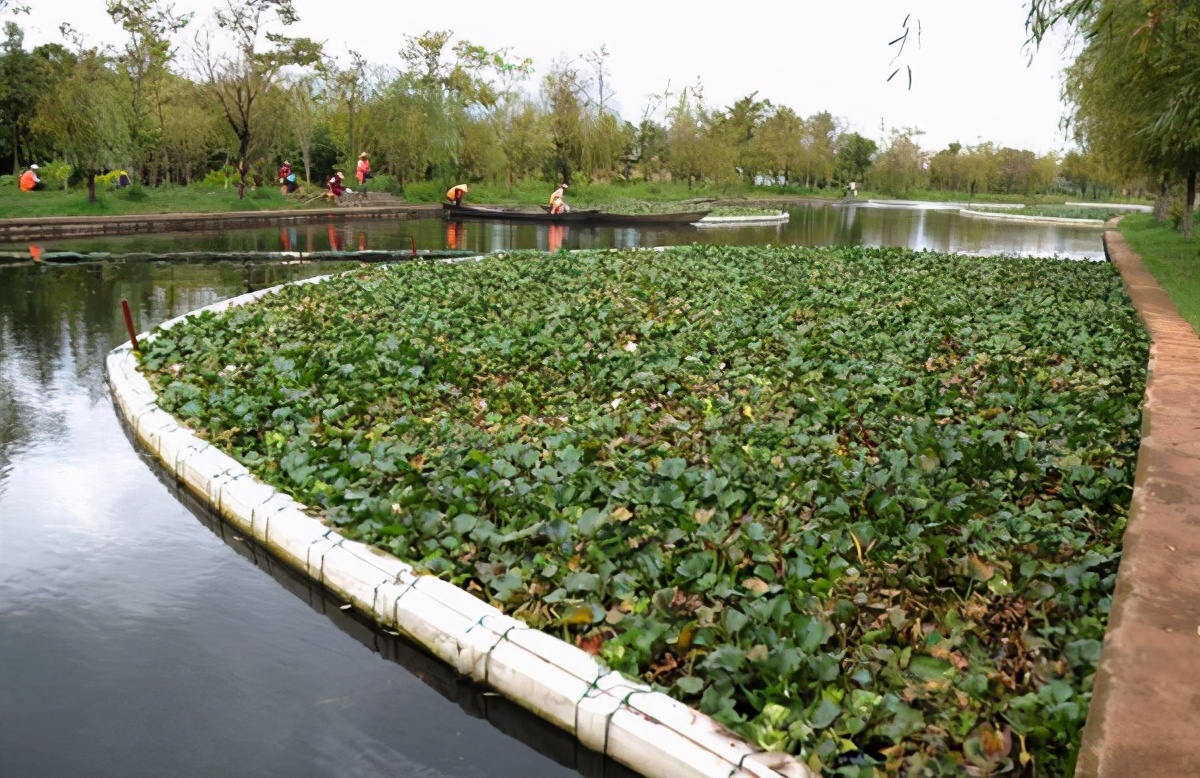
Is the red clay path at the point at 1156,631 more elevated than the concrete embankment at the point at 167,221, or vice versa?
the concrete embankment at the point at 167,221

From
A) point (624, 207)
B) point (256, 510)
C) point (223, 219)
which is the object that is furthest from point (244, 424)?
point (624, 207)

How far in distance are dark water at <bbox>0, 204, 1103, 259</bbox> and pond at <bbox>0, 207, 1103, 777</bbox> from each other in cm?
1392

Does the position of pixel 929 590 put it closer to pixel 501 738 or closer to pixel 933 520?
pixel 933 520

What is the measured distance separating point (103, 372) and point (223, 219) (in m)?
20.0

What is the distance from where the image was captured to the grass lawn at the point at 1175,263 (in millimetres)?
10047

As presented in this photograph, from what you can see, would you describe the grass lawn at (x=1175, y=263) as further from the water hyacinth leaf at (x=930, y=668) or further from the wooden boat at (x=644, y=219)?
the wooden boat at (x=644, y=219)

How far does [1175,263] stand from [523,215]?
1942cm

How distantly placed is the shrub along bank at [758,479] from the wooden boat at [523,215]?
21075mm

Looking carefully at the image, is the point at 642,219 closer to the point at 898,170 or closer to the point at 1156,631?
the point at 1156,631

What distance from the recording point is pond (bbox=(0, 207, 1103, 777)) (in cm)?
327

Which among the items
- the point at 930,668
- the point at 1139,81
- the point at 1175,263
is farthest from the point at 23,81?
the point at 930,668

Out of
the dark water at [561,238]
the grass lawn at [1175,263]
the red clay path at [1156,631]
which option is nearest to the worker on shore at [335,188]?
the dark water at [561,238]

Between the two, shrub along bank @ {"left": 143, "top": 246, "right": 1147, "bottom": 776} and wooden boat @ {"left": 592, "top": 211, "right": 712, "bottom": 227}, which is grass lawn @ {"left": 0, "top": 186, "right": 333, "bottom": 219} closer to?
wooden boat @ {"left": 592, "top": 211, "right": 712, "bottom": 227}

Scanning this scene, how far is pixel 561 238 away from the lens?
25.7 m
